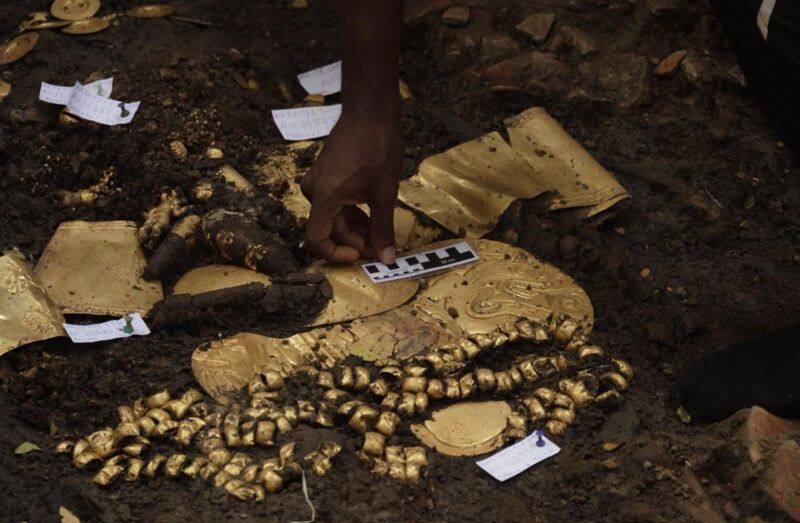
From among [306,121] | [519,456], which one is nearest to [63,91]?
[306,121]

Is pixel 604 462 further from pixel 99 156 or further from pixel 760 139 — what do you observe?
pixel 99 156

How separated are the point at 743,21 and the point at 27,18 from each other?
2.48m

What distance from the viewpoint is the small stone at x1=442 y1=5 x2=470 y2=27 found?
3.56 m

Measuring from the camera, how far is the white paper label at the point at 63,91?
324cm

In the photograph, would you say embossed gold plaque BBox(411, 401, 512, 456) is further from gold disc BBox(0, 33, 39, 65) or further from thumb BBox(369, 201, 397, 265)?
gold disc BBox(0, 33, 39, 65)

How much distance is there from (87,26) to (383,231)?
159cm

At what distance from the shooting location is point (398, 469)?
2189 millimetres

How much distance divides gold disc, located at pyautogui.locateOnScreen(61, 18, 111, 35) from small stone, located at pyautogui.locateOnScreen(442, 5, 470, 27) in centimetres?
119

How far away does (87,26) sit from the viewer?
3.54 meters

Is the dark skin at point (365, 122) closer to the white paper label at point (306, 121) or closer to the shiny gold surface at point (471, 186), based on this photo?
the shiny gold surface at point (471, 186)

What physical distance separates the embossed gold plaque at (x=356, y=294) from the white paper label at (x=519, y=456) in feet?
1.78

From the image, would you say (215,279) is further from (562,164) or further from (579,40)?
(579,40)

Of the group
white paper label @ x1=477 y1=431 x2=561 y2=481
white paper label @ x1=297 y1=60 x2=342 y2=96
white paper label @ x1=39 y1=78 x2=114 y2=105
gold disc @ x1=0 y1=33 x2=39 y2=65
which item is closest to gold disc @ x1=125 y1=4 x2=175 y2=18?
gold disc @ x1=0 y1=33 x2=39 y2=65

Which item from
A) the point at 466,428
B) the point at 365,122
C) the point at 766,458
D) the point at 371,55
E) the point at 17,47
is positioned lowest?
the point at 466,428
